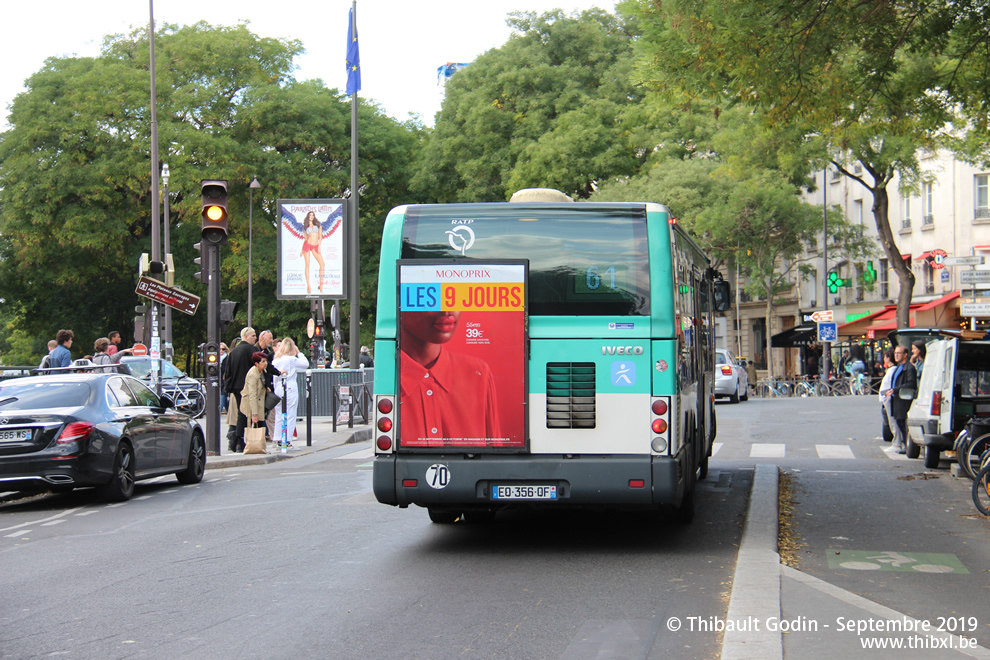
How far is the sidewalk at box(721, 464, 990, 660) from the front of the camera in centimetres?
575

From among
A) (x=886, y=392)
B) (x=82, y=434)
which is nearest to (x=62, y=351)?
(x=82, y=434)

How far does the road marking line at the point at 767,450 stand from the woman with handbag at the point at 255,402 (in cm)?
751

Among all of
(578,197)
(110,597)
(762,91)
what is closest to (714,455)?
(762,91)

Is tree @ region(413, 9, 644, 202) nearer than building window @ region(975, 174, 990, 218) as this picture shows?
Yes

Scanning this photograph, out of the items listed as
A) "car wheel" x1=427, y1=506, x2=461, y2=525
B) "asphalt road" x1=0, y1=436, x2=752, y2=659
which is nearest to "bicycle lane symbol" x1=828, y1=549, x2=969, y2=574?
"asphalt road" x1=0, y1=436, x2=752, y2=659

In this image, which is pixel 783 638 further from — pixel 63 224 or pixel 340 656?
pixel 63 224

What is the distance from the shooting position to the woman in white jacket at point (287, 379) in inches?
755

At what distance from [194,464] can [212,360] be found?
234cm

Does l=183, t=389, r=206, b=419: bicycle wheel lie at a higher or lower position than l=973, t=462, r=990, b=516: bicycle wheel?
higher

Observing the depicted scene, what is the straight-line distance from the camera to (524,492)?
29.1 feet

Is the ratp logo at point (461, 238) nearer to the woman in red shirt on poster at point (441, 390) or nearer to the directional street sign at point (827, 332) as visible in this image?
the woman in red shirt on poster at point (441, 390)

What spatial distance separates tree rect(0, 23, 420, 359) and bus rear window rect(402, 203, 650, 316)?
1439 inches

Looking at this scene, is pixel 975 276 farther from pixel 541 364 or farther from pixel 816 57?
pixel 541 364

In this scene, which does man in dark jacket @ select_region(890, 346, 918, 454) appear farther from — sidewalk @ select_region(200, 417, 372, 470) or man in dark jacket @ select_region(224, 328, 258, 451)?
man in dark jacket @ select_region(224, 328, 258, 451)
